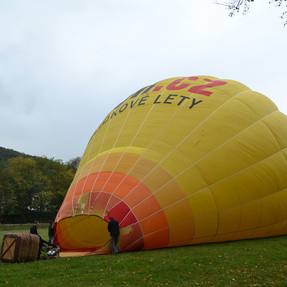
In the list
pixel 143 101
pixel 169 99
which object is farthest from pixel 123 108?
pixel 169 99

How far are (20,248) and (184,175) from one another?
11.4 feet

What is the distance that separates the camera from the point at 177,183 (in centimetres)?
1052

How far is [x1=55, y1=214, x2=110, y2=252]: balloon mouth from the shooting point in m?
11.7

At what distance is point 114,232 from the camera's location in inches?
393

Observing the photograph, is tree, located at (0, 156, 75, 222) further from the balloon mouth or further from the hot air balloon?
the hot air balloon

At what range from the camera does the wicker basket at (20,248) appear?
10.1 meters

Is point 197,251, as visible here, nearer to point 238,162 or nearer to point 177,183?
point 177,183

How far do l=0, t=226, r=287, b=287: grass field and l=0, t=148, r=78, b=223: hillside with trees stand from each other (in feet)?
151

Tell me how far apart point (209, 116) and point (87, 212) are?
10.9 ft

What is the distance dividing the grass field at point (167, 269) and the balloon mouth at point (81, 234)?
1744 mm

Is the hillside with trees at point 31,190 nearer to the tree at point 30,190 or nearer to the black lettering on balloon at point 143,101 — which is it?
the tree at point 30,190

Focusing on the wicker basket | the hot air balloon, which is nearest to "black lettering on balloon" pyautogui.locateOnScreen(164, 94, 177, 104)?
the hot air balloon

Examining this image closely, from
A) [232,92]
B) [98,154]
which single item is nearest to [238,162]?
[232,92]

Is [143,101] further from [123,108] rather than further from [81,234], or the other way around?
[81,234]
